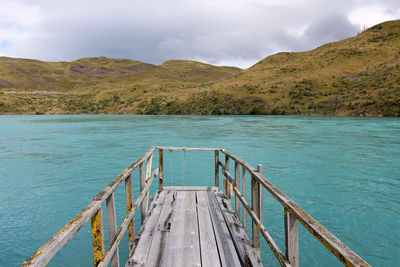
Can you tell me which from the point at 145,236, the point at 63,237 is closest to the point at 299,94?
the point at 145,236

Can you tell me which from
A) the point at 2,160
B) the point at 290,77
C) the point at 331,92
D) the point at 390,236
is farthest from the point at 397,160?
the point at 290,77

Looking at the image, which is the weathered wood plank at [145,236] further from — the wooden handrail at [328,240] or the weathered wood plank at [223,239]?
the wooden handrail at [328,240]

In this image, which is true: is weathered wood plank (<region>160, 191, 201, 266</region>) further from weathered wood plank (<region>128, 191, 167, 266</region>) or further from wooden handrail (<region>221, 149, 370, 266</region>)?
wooden handrail (<region>221, 149, 370, 266</region>)

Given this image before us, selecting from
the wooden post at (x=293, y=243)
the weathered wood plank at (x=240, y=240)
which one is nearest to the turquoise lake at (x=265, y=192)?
the weathered wood plank at (x=240, y=240)

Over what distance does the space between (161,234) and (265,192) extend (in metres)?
5.73

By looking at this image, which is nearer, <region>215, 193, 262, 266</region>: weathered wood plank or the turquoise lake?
<region>215, 193, 262, 266</region>: weathered wood plank

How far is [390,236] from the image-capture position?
5840 millimetres

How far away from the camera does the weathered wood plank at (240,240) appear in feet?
11.1

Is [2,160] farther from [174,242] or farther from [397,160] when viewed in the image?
[397,160]

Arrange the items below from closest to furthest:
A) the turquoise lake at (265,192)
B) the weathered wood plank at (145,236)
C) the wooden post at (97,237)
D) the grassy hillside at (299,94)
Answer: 1. the wooden post at (97,237)
2. the weathered wood plank at (145,236)
3. the turquoise lake at (265,192)
4. the grassy hillside at (299,94)

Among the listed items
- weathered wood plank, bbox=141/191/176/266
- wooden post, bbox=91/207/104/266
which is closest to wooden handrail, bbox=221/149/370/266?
wooden post, bbox=91/207/104/266

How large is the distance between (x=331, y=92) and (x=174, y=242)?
54.0 metres

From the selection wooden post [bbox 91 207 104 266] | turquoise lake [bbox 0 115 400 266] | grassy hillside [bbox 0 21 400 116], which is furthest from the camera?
grassy hillside [bbox 0 21 400 116]

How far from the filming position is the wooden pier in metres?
1.87
